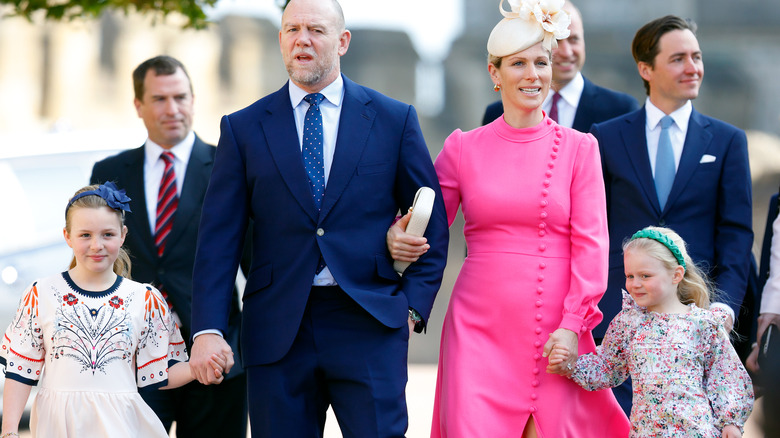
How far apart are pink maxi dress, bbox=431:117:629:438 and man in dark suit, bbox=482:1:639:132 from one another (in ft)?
4.11

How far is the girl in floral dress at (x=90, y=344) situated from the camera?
3.88m

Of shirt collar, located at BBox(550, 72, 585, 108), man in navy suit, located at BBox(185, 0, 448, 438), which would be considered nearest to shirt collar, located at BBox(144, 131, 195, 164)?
man in navy suit, located at BBox(185, 0, 448, 438)

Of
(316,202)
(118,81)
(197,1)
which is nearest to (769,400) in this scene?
(316,202)

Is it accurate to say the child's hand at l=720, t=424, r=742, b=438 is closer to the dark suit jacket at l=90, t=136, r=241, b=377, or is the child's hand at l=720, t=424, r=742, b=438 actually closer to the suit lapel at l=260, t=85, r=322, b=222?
the suit lapel at l=260, t=85, r=322, b=222

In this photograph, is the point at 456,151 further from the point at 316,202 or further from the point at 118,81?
the point at 118,81

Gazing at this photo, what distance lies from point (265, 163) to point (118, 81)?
390 inches

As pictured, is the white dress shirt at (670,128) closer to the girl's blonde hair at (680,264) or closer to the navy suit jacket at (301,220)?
the girl's blonde hair at (680,264)

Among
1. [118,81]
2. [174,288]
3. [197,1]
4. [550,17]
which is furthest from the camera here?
[118,81]

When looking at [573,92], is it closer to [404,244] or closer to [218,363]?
[404,244]

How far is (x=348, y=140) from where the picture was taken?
392cm

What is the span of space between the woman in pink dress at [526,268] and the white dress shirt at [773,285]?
1062mm

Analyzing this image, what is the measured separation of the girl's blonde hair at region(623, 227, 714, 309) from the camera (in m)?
4.01

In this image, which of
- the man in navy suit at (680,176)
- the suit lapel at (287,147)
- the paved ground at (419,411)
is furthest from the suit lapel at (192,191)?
the paved ground at (419,411)

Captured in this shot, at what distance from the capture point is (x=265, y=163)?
154 inches
